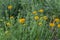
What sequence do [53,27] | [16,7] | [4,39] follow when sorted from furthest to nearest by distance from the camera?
[16,7] < [53,27] < [4,39]

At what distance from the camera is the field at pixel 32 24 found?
122 inches

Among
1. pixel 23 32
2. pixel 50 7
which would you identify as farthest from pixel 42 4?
pixel 23 32

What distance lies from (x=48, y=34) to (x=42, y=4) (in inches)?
39.2

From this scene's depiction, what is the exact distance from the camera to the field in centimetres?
311

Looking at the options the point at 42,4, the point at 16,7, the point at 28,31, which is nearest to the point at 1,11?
the point at 16,7

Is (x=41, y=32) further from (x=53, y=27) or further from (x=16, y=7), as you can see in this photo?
(x=16, y=7)

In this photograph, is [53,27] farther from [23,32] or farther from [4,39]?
[4,39]

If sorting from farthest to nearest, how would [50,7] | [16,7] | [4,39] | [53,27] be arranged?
[16,7], [50,7], [53,27], [4,39]

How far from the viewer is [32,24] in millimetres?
3223

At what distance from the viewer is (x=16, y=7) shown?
4203 mm

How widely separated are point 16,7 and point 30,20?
850 millimetres

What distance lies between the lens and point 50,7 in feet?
12.7

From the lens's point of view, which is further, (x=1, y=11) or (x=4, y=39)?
(x=1, y=11)

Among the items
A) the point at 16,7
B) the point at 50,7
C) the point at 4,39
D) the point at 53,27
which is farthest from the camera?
the point at 16,7
